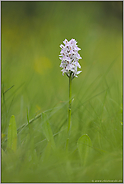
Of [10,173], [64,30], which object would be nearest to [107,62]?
[64,30]

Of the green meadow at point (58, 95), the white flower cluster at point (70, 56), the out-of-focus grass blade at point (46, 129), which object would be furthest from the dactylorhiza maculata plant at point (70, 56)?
the out-of-focus grass blade at point (46, 129)

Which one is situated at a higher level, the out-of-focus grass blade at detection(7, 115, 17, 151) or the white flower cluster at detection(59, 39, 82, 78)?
the white flower cluster at detection(59, 39, 82, 78)

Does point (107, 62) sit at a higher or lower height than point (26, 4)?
lower

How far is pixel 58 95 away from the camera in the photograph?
2.64m

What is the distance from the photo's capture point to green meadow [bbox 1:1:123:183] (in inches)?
39.2

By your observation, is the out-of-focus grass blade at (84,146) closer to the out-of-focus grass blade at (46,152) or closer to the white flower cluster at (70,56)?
the out-of-focus grass blade at (46,152)

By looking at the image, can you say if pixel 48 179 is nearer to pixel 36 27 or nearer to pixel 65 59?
pixel 65 59

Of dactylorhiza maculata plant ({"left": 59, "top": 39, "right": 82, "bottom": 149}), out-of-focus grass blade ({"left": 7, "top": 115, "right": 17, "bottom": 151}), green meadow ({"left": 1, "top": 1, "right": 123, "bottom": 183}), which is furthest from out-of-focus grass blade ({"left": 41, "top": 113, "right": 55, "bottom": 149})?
dactylorhiza maculata plant ({"left": 59, "top": 39, "right": 82, "bottom": 149})

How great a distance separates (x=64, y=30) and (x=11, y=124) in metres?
4.28

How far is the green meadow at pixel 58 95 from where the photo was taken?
995 millimetres

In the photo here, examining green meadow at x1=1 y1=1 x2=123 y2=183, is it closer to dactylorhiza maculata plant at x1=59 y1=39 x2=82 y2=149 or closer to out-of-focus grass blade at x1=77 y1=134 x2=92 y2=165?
out-of-focus grass blade at x1=77 y1=134 x2=92 y2=165

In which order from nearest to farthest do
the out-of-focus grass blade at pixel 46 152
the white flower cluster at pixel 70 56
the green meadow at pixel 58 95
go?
the green meadow at pixel 58 95
the out-of-focus grass blade at pixel 46 152
the white flower cluster at pixel 70 56

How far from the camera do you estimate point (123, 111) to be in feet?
4.74

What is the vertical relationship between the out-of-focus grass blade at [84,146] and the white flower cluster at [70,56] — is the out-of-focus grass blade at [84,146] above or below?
below
